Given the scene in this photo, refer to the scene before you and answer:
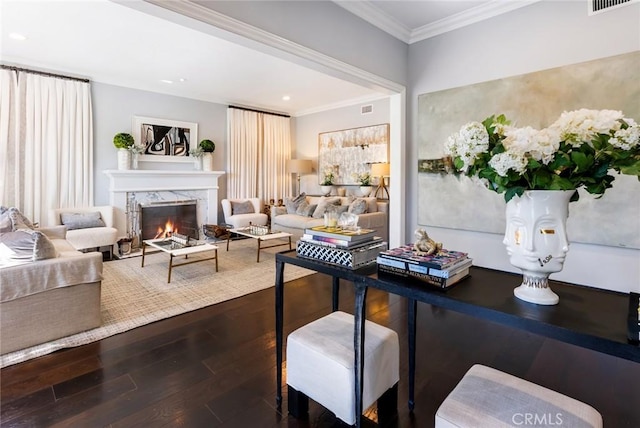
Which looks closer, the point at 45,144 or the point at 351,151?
the point at 45,144

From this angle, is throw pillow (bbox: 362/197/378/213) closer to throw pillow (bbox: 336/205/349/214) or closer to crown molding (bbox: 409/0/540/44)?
throw pillow (bbox: 336/205/349/214)

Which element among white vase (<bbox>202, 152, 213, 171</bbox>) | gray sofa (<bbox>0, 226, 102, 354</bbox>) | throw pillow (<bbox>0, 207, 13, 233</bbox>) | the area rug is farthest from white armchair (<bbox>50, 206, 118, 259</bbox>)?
gray sofa (<bbox>0, 226, 102, 354</bbox>)

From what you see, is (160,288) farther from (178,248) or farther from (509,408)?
(509,408)

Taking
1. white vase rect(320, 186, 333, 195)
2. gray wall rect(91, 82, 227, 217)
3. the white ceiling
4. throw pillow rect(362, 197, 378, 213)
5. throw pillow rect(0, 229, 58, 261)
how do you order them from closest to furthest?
throw pillow rect(0, 229, 58, 261) → the white ceiling → gray wall rect(91, 82, 227, 217) → throw pillow rect(362, 197, 378, 213) → white vase rect(320, 186, 333, 195)

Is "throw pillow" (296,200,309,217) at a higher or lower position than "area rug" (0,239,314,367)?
higher

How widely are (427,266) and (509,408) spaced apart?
538 mm

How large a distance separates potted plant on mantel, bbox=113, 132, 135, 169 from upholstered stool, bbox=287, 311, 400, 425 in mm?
5090

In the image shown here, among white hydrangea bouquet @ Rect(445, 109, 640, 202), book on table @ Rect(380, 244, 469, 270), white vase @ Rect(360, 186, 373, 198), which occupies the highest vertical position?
white vase @ Rect(360, 186, 373, 198)

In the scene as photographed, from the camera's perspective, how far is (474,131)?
102 cm

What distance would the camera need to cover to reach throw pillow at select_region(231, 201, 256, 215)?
650 cm

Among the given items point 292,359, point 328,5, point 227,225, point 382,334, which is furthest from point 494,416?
point 227,225

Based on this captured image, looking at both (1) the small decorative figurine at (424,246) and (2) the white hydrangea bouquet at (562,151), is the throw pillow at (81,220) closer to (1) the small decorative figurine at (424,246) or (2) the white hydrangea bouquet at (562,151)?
(1) the small decorative figurine at (424,246)

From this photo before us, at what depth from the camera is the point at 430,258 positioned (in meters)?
1.21

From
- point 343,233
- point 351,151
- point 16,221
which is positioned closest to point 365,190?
point 351,151
